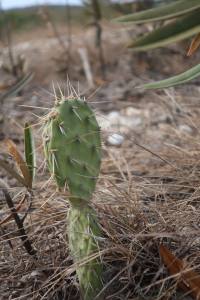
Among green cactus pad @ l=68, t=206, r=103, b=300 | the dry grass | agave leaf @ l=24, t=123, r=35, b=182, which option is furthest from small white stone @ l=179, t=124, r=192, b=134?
green cactus pad @ l=68, t=206, r=103, b=300

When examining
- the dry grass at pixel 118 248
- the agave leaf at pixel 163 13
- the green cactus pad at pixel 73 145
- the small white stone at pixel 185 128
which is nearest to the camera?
the green cactus pad at pixel 73 145

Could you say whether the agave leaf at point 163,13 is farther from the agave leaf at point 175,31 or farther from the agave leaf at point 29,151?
the agave leaf at point 29,151

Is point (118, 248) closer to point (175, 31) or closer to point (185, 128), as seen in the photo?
point (175, 31)

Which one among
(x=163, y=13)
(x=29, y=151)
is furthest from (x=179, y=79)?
(x=29, y=151)

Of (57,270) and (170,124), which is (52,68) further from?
(57,270)

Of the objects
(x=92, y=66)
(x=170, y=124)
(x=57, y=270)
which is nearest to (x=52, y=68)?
(x=92, y=66)

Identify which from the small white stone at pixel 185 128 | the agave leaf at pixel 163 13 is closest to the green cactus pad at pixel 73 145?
the agave leaf at pixel 163 13

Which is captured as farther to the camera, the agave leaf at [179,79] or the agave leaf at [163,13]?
the agave leaf at [163,13]

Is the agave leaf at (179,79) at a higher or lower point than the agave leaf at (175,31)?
lower
